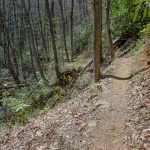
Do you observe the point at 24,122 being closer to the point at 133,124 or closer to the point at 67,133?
the point at 67,133

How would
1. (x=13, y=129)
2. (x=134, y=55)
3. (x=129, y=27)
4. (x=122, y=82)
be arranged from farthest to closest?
1. (x=129, y=27)
2. (x=134, y=55)
3. (x=122, y=82)
4. (x=13, y=129)

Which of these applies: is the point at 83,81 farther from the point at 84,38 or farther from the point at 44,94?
the point at 84,38

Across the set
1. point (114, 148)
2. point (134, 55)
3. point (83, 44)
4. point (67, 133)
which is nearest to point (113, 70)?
point (134, 55)

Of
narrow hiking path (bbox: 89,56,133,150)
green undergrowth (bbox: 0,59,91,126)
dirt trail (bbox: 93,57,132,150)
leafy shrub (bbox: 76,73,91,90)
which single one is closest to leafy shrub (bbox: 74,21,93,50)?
green undergrowth (bbox: 0,59,91,126)

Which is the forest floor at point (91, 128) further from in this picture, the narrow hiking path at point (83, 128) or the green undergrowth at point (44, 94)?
the green undergrowth at point (44, 94)

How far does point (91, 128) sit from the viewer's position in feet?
25.1

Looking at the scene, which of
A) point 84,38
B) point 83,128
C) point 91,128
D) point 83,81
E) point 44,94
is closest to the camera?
point 91,128

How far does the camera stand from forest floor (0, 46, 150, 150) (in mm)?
6888

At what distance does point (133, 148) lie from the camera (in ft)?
20.6

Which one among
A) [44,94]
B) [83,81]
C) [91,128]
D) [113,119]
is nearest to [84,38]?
[44,94]

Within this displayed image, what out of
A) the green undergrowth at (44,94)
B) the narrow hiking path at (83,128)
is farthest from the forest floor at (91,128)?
the green undergrowth at (44,94)

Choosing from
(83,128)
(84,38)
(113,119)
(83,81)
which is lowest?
(84,38)

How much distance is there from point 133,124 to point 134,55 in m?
7.10

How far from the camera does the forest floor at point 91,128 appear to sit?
6.89 metres
